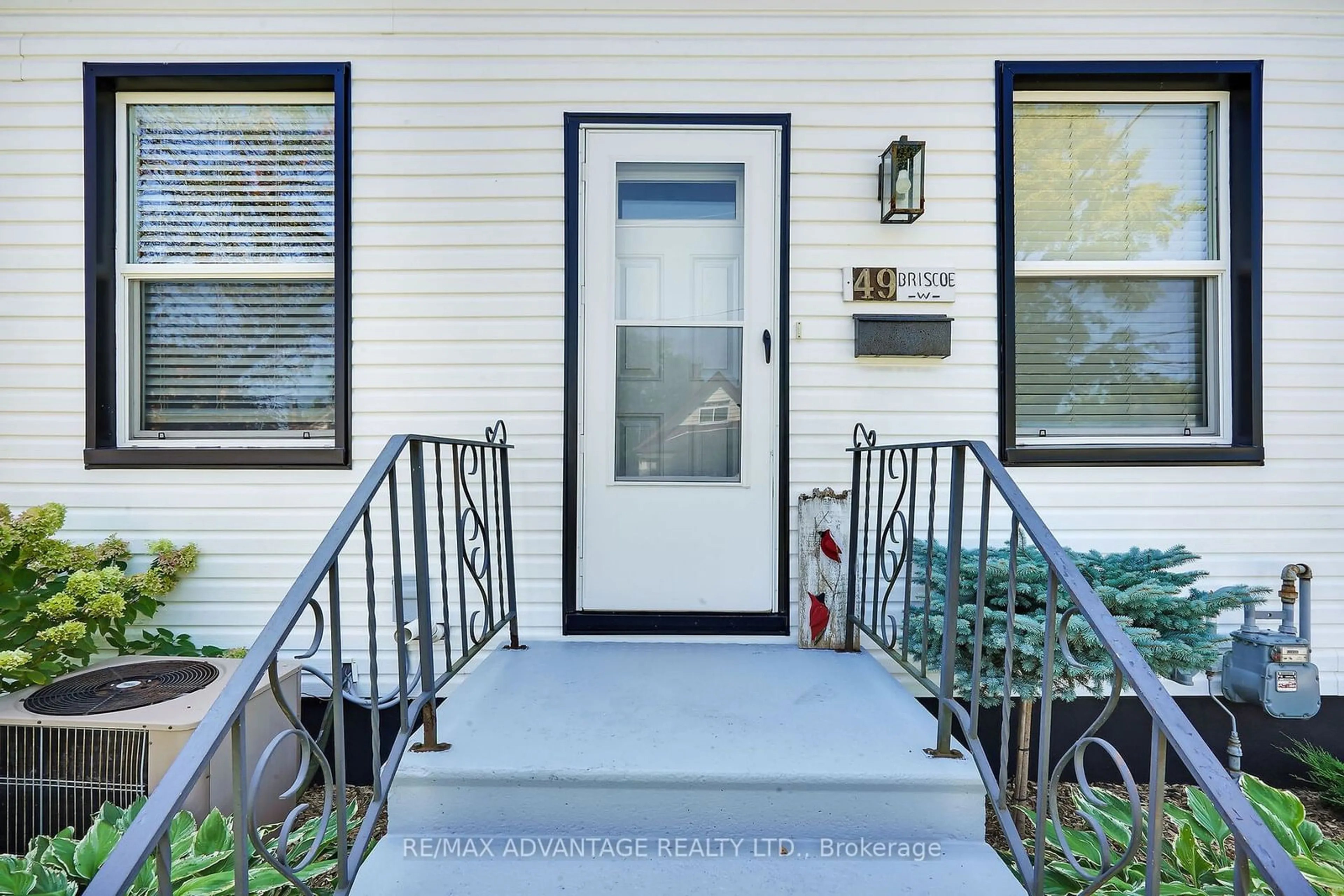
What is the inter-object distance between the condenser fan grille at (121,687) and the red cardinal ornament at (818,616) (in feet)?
6.42

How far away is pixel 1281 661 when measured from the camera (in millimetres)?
2416

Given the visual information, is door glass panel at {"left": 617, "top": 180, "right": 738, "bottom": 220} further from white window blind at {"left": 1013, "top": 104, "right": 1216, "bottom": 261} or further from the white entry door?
white window blind at {"left": 1013, "top": 104, "right": 1216, "bottom": 261}

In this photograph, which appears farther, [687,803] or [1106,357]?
[1106,357]

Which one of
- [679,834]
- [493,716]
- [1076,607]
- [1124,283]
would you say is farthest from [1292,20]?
[493,716]

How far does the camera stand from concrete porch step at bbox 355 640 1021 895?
1.55m

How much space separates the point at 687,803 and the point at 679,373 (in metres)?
1.53

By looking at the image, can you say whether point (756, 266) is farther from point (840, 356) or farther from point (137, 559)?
point (137, 559)

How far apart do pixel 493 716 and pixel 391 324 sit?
1.53m

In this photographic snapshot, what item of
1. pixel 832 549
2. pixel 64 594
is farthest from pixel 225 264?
pixel 832 549

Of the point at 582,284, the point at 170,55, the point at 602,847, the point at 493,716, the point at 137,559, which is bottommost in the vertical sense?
the point at 602,847

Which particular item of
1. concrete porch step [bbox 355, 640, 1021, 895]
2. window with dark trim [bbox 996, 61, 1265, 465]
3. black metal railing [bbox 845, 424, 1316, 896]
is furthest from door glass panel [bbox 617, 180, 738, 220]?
concrete porch step [bbox 355, 640, 1021, 895]

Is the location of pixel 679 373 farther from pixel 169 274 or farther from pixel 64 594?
pixel 64 594

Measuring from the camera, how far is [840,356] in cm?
273

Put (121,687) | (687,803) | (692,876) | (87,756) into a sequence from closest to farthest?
1. (692,876)
2. (687,803)
3. (87,756)
4. (121,687)
